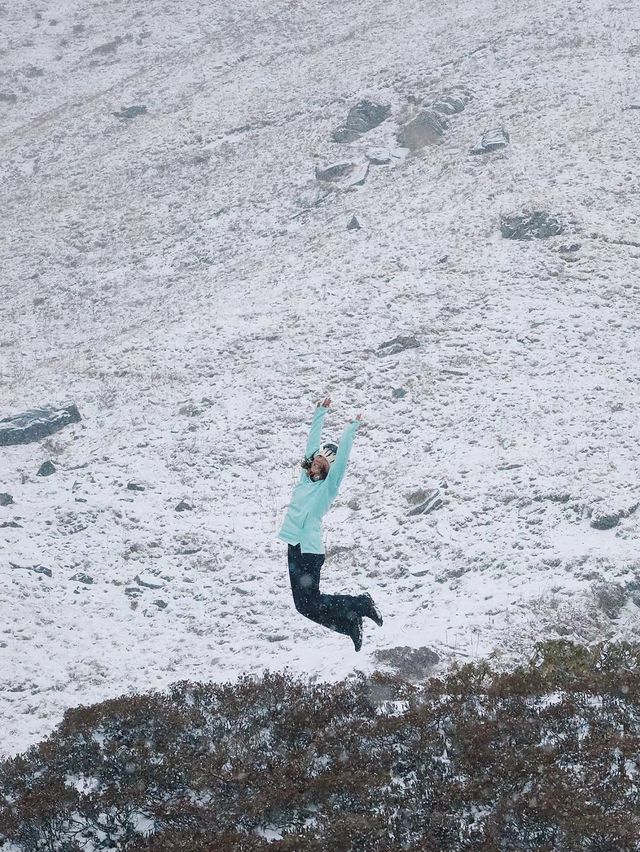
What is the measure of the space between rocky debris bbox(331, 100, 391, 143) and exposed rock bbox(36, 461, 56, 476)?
73.7 ft

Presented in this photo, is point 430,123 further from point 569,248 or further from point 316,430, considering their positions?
point 316,430

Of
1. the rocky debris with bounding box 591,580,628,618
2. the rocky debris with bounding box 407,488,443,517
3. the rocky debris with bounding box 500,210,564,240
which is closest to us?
the rocky debris with bounding box 591,580,628,618

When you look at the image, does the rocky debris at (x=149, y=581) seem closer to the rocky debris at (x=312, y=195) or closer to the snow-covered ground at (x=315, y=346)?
the snow-covered ground at (x=315, y=346)

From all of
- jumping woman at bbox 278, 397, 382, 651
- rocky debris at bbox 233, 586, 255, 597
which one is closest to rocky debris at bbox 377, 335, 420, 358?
rocky debris at bbox 233, 586, 255, 597

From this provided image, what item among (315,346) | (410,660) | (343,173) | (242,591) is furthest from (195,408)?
(343,173)

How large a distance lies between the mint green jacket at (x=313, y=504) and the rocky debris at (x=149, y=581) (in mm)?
9355

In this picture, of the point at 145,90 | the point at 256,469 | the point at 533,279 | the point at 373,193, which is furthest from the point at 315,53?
the point at 256,469

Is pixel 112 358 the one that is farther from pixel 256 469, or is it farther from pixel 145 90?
pixel 145 90

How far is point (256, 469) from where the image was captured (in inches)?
755

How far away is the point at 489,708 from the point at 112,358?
20370 millimetres

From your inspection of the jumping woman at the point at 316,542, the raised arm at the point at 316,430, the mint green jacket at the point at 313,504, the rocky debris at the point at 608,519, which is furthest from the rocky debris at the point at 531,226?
the mint green jacket at the point at 313,504

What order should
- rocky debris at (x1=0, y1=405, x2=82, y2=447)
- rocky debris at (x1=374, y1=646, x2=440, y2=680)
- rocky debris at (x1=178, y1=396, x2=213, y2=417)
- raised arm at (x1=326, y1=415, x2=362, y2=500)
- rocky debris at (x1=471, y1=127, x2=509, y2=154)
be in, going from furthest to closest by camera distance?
rocky debris at (x1=471, y1=127, x2=509, y2=154) < rocky debris at (x1=0, y1=405, x2=82, y2=447) < rocky debris at (x1=178, y1=396, x2=213, y2=417) < rocky debris at (x1=374, y1=646, x2=440, y2=680) < raised arm at (x1=326, y1=415, x2=362, y2=500)

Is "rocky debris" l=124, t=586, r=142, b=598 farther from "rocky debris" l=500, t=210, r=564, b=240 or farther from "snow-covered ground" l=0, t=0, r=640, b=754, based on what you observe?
"rocky debris" l=500, t=210, r=564, b=240

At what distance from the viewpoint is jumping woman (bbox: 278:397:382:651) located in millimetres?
6773
